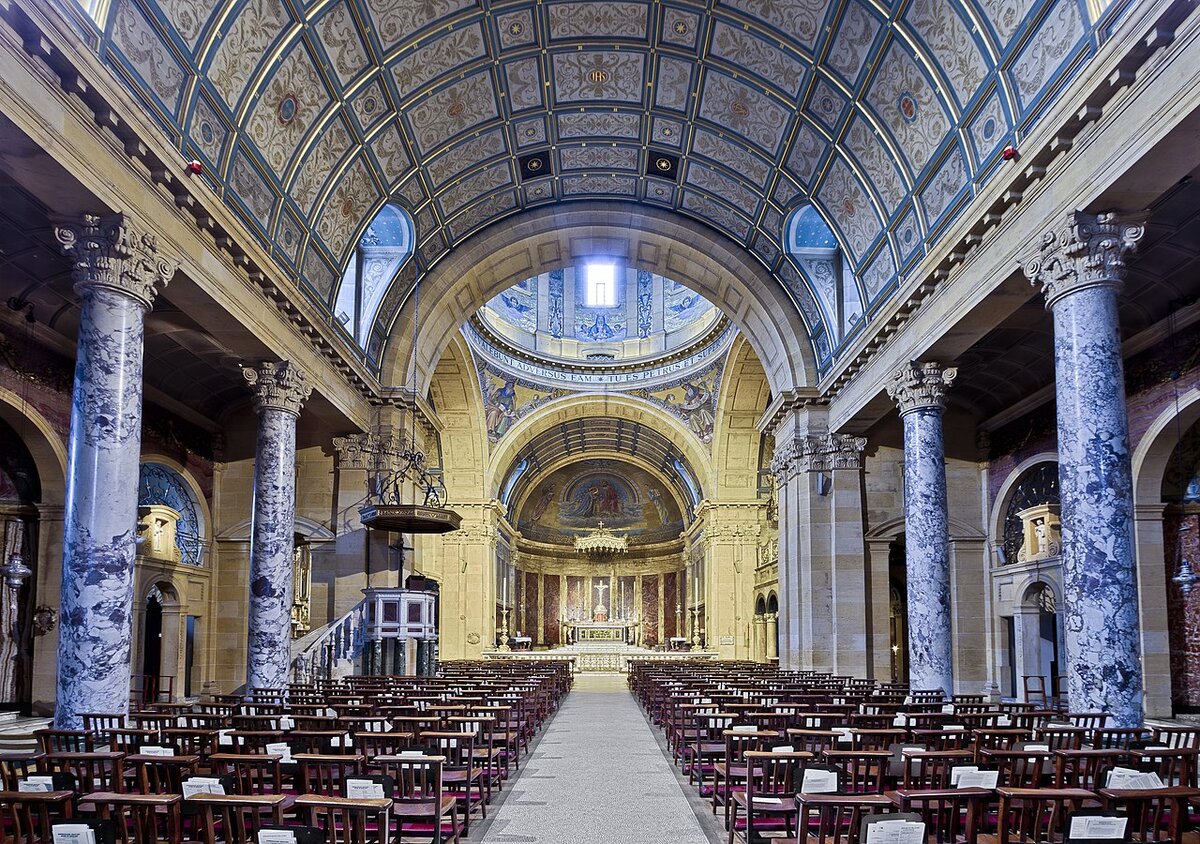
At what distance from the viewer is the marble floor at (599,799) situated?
8.59 metres

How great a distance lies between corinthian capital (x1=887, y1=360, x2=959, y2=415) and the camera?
17.1 meters

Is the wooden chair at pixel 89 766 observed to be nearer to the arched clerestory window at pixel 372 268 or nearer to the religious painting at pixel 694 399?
the arched clerestory window at pixel 372 268

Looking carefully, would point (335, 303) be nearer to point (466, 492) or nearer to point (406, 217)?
point (406, 217)

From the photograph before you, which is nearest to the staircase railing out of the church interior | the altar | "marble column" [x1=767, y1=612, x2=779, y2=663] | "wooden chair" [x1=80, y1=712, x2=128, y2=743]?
the church interior

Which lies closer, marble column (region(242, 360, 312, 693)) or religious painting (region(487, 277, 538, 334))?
marble column (region(242, 360, 312, 693))

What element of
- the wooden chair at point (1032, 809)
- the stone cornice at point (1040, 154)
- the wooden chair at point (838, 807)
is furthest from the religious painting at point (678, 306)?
the wooden chair at point (838, 807)

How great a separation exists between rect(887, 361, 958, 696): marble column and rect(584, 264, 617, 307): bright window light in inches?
1112

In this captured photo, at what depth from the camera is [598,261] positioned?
1057 inches

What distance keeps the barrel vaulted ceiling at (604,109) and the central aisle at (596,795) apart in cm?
934

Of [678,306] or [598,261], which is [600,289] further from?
[598,261]

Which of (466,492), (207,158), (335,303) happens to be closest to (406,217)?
(335,303)

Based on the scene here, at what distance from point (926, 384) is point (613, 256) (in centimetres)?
1090

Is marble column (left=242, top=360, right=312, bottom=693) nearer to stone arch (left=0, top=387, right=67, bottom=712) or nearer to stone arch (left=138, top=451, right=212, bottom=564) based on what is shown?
stone arch (left=0, top=387, right=67, bottom=712)

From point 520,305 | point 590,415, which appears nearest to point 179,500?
point 520,305
